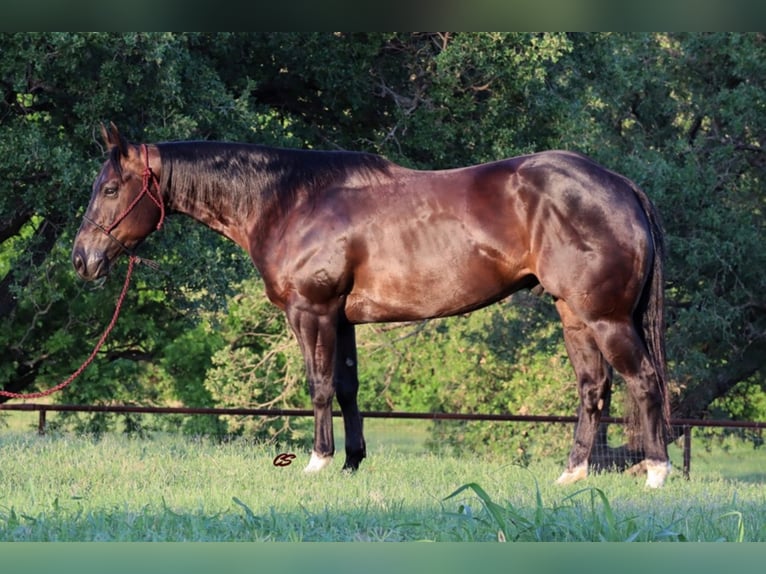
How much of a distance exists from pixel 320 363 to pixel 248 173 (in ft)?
4.59

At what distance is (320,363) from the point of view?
7094 mm

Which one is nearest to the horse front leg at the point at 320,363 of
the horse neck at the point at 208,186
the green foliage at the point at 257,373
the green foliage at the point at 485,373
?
the horse neck at the point at 208,186

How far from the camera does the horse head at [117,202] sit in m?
7.16

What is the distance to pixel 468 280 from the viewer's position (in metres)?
6.84

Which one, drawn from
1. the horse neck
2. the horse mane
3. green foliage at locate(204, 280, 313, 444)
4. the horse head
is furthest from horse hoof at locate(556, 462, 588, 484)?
green foliage at locate(204, 280, 313, 444)

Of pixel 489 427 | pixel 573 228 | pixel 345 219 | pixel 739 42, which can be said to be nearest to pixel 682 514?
pixel 573 228

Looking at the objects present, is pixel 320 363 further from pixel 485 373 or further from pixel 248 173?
pixel 485 373

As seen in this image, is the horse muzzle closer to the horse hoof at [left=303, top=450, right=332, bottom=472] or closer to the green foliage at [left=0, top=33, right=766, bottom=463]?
the horse hoof at [left=303, top=450, right=332, bottom=472]

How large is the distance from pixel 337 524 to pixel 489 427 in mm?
20794

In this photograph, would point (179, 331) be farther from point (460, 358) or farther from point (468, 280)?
point (468, 280)

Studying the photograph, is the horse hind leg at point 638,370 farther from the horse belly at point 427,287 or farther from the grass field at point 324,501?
the horse belly at point 427,287

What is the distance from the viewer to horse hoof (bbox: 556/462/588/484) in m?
6.48

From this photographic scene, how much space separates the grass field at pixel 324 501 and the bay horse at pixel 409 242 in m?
0.62

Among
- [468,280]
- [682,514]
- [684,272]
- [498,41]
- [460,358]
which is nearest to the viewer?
[682,514]
